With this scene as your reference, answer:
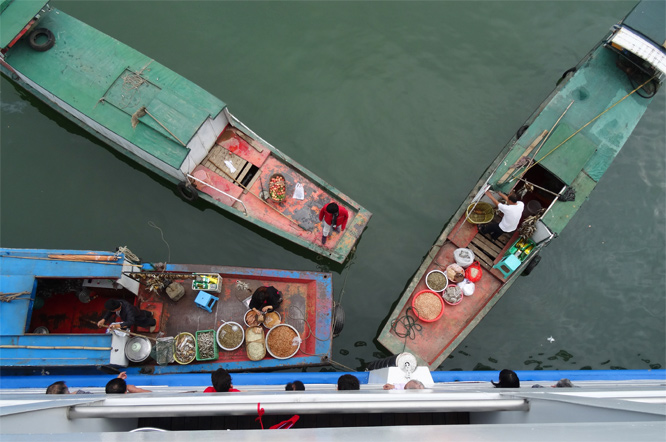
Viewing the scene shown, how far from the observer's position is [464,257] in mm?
8703

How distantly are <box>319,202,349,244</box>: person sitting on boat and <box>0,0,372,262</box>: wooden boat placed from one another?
0.18 meters

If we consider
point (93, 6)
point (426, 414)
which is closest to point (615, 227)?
point (426, 414)

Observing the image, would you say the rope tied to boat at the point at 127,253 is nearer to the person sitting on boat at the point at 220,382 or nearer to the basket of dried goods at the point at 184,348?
the basket of dried goods at the point at 184,348

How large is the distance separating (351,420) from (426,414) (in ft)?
3.43

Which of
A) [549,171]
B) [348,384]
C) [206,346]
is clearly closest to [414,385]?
[348,384]

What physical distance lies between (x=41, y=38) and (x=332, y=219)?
693 cm

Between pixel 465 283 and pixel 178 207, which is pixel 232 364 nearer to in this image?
pixel 178 207

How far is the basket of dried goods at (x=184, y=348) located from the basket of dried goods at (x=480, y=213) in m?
6.07

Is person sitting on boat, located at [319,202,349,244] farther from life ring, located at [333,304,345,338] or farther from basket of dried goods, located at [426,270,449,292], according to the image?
basket of dried goods, located at [426,270,449,292]

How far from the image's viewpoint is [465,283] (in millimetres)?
8609

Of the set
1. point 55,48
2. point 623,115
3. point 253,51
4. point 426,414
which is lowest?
point 426,414

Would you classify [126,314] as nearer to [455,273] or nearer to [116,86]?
[116,86]

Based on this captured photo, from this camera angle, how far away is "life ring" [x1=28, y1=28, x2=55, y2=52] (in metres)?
8.33

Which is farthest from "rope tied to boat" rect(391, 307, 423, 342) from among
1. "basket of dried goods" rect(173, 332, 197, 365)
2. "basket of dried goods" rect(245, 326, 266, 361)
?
"basket of dried goods" rect(173, 332, 197, 365)
